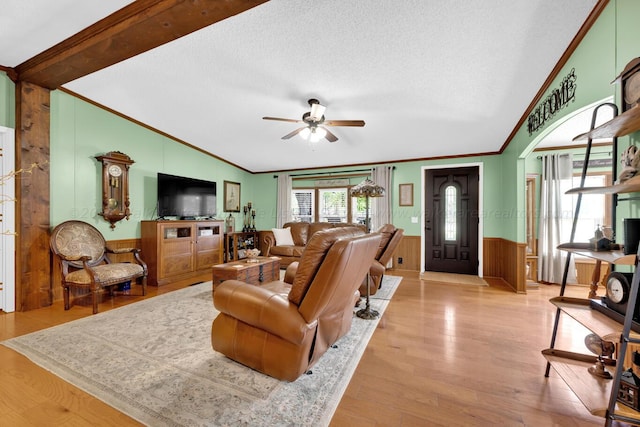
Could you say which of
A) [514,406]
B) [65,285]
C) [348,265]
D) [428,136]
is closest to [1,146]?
[65,285]

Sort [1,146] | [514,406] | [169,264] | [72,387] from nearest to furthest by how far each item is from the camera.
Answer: [514,406] < [72,387] < [1,146] < [169,264]

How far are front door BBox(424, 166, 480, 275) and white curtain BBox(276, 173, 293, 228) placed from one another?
3350 millimetres

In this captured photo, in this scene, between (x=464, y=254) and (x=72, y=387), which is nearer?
(x=72, y=387)

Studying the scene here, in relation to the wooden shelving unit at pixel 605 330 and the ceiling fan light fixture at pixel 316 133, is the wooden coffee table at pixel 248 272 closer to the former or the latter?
the ceiling fan light fixture at pixel 316 133

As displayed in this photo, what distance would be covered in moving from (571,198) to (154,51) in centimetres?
656

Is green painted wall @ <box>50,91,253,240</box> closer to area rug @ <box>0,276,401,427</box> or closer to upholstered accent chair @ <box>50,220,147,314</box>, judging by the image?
upholstered accent chair @ <box>50,220,147,314</box>

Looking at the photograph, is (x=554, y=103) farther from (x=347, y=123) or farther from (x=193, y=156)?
(x=193, y=156)

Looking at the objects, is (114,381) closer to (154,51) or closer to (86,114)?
(154,51)

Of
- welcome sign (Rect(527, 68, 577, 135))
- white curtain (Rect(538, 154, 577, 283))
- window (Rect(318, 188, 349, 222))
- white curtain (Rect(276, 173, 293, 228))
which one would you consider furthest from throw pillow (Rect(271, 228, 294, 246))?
white curtain (Rect(538, 154, 577, 283))

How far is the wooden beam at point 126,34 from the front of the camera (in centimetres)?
191

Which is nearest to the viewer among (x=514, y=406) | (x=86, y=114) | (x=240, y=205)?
(x=514, y=406)

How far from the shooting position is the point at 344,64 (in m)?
2.68

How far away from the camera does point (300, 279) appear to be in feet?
5.43

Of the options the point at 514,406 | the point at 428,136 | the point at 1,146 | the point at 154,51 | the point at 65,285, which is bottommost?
the point at 514,406
